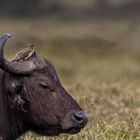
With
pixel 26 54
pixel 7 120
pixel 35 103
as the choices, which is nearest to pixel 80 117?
pixel 35 103

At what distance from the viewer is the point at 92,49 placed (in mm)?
53688

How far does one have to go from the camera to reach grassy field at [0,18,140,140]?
1402 centimetres

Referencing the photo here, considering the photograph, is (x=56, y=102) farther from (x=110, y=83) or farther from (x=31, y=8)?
(x=31, y=8)

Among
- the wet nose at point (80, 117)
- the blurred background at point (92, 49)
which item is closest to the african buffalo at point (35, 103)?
the wet nose at point (80, 117)

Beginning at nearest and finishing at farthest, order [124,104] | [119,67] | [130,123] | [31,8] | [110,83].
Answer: [130,123], [124,104], [110,83], [119,67], [31,8]

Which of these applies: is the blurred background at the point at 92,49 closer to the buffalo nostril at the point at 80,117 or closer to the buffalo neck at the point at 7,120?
the buffalo neck at the point at 7,120

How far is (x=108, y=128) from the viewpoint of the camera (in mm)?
13867

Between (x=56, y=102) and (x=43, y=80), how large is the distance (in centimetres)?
30

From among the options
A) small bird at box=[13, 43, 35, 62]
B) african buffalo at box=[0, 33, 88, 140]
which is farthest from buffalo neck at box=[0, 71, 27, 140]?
small bird at box=[13, 43, 35, 62]

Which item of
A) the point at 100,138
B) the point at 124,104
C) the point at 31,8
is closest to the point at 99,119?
the point at 100,138

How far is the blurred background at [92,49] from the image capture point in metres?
15.3

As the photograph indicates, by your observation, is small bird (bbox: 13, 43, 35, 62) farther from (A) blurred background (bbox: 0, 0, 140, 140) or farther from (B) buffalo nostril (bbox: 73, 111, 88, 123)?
(A) blurred background (bbox: 0, 0, 140, 140)

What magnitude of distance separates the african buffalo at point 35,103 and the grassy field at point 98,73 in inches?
65.4

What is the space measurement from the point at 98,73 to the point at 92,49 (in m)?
15.2
